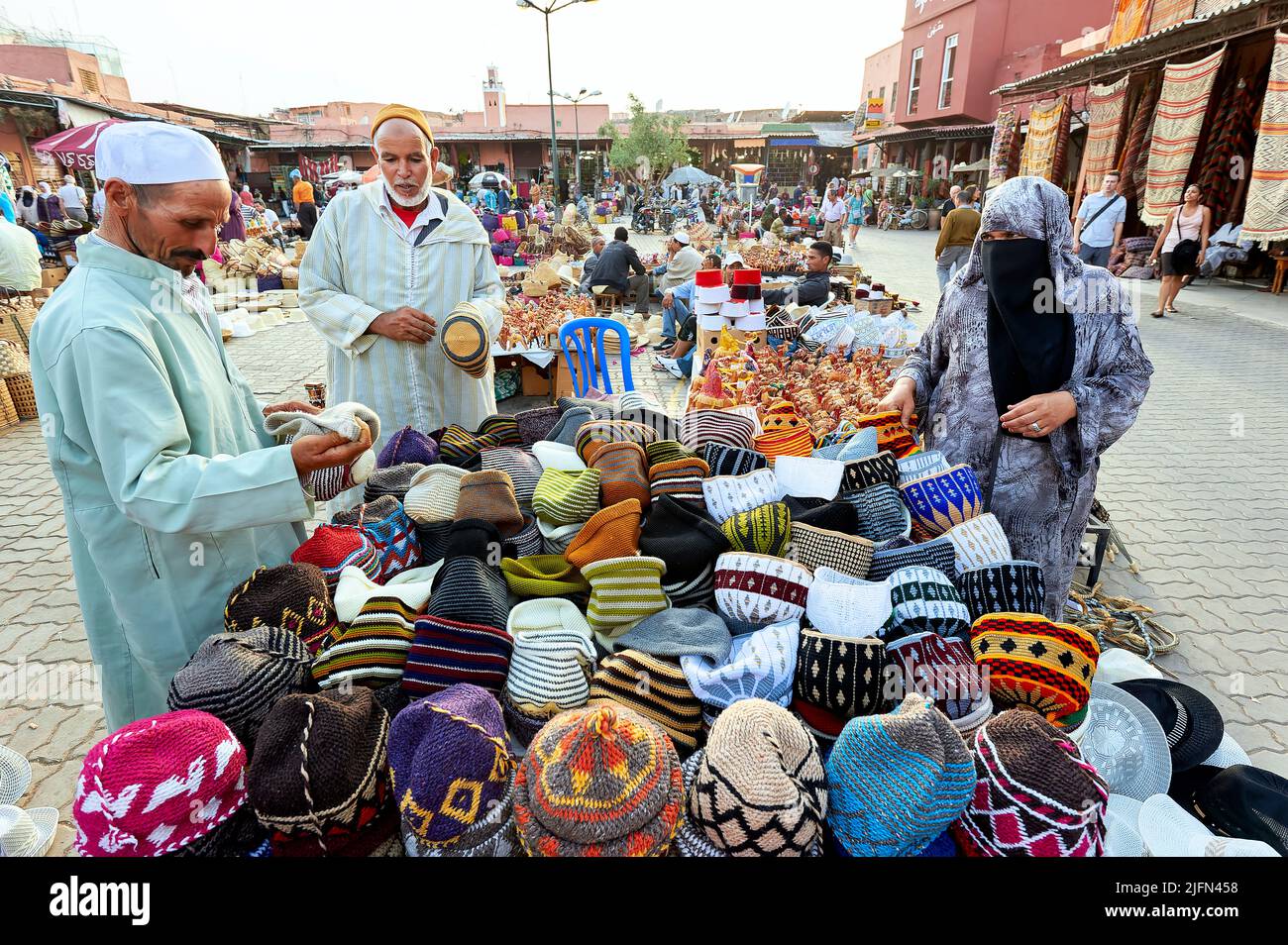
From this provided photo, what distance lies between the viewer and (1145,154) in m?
12.5

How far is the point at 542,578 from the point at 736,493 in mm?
521

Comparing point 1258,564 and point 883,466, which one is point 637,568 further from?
point 1258,564

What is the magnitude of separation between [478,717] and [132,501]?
0.81m

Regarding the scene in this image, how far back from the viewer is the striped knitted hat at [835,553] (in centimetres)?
149

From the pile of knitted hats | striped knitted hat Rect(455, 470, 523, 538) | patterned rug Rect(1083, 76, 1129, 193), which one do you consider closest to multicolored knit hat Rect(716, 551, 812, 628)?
the pile of knitted hats

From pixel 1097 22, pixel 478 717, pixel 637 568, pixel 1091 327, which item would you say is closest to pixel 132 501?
pixel 478 717

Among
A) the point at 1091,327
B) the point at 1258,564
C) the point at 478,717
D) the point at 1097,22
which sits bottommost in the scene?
the point at 1258,564

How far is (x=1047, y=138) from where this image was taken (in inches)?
609

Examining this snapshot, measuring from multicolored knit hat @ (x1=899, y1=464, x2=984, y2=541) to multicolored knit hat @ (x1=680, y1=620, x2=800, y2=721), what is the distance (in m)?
0.64

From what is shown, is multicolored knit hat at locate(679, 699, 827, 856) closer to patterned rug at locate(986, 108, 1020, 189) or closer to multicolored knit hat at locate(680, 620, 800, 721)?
multicolored knit hat at locate(680, 620, 800, 721)

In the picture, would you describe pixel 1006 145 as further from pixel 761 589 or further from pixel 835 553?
pixel 761 589

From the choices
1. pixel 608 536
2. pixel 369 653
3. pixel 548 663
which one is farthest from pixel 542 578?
pixel 369 653

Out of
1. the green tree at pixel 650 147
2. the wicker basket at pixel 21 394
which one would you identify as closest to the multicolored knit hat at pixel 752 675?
the wicker basket at pixel 21 394

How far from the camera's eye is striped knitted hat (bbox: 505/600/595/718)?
1197 mm
